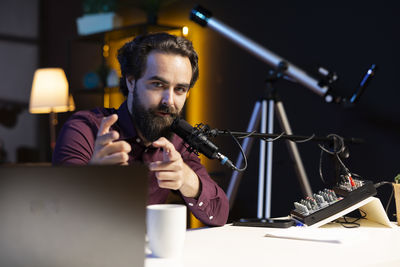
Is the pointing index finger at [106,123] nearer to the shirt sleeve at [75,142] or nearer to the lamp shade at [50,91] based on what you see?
the shirt sleeve at [75,142]

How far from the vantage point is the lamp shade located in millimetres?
4230

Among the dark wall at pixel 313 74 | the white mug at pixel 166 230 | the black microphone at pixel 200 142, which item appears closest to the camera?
the white mug at pixel 166 230

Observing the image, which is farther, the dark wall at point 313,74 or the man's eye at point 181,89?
the dark wall at point 313,74

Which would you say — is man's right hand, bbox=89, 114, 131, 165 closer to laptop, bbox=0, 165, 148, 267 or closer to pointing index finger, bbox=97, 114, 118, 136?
pointing index finger, bbox=97, 114, 118, 136

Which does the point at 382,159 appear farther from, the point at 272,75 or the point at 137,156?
the point at 137,156

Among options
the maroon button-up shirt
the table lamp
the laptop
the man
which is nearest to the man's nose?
the man

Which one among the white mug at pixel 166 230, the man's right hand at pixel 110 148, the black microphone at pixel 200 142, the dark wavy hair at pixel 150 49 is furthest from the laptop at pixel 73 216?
the dark wavy hair at pixel 150 49

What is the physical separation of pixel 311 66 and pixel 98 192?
236 cm

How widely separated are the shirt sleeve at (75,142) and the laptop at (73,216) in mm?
888

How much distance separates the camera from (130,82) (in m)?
1.99

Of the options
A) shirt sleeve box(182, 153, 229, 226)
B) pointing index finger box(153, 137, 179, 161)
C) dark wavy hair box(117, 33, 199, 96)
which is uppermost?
dark wavy hair box(117, 33, 199, 96)

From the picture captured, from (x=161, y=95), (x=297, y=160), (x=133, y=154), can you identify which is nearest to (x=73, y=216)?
(x=133, y=154)

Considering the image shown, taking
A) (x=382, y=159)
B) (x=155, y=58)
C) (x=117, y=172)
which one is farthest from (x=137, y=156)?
(x=382, y=159)

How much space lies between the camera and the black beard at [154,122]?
1772 mm
